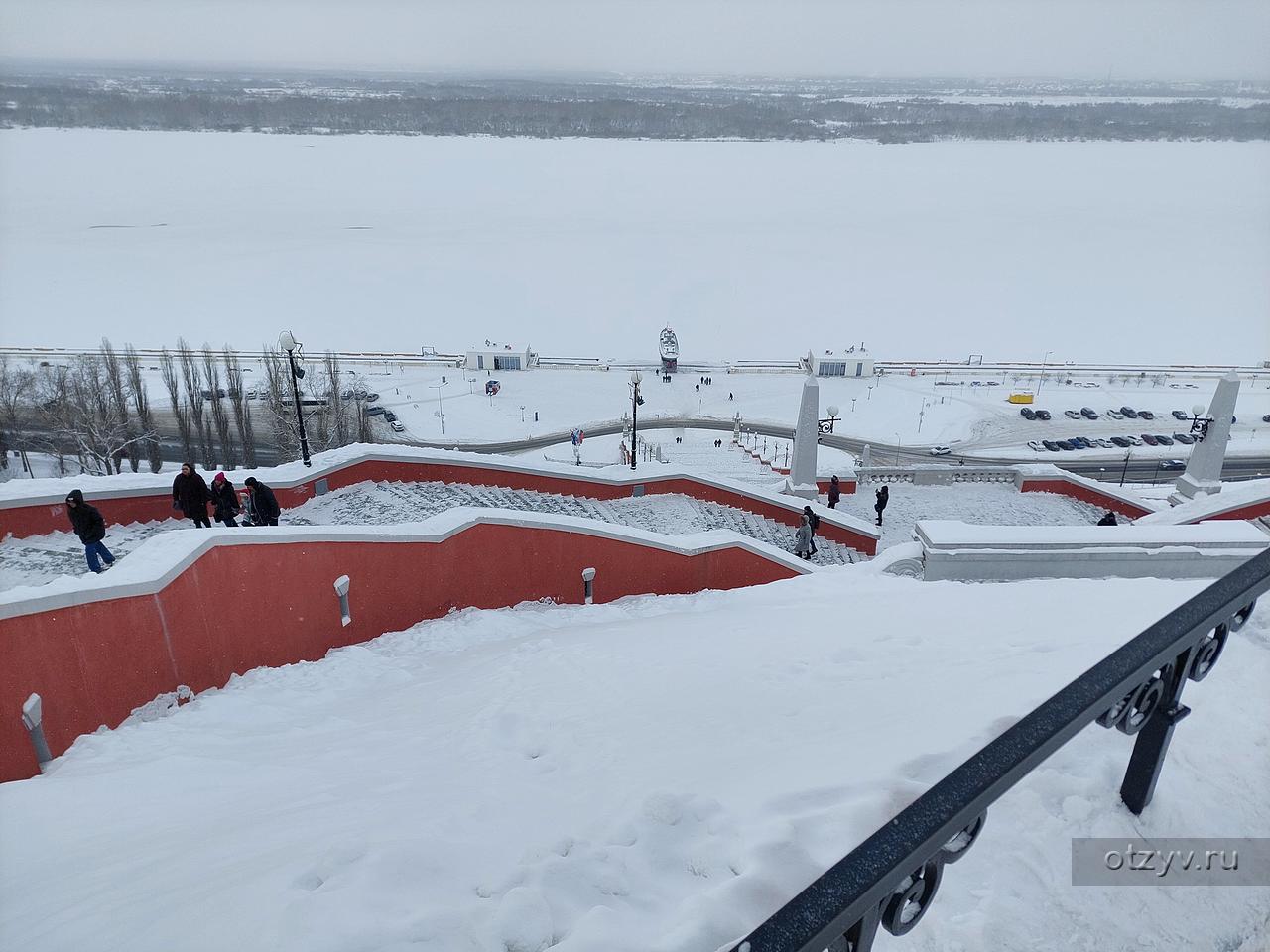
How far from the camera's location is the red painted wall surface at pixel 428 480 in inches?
319

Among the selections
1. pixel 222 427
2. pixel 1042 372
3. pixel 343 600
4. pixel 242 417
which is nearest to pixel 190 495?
pixel 343 600

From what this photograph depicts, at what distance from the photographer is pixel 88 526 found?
7.09 m

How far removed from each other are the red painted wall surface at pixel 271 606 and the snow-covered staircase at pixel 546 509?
189 centimetres

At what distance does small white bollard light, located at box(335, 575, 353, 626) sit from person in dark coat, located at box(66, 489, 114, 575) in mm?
2107

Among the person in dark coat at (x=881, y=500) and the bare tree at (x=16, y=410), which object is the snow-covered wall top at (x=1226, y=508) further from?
the bare tree at (x=16, y=410)

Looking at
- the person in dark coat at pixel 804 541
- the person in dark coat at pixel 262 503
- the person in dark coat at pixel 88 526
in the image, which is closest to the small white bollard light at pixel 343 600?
the person in dark coat at pixel 262 503

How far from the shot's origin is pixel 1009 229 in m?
81.3

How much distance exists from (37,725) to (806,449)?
13.0m

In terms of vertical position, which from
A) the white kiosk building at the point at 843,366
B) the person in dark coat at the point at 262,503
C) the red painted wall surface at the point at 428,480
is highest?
the person in dark coat at the point at 262,503

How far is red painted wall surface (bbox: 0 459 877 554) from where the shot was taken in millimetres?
8094

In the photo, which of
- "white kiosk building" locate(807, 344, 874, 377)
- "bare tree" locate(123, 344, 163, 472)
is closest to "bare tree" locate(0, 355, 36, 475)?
"bare tree" locate(123, 344, 163, 472)

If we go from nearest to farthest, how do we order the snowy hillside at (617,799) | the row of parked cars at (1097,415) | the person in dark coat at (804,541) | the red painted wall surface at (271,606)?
the snowy hillside at (617,799) → the red painted wall surface at (271,606) → the person in dark coat at (804,541) → the row of parked cars at (1097,415)

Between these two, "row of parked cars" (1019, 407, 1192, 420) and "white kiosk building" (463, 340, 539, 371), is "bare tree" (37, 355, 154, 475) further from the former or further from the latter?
"row of parked cars" (1019, 407, 1192, 420)

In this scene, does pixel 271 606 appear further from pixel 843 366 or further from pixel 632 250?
pixel 632 250
